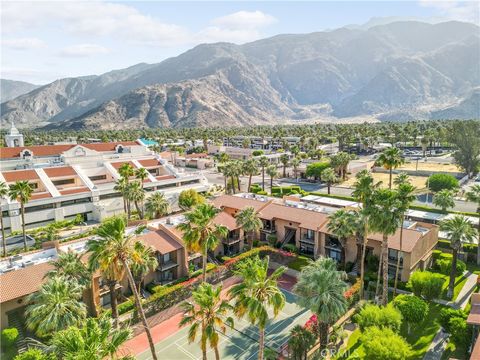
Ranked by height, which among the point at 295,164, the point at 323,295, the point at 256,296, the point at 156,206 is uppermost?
the point at 256,296

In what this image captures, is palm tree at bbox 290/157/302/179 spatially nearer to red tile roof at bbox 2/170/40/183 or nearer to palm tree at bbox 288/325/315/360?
red tile roof at bbox 2/170/40/183

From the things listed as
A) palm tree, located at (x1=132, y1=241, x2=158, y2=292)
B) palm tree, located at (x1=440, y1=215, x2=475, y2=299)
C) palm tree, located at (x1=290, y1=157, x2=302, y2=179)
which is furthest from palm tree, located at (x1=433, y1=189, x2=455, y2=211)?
palm tree, located at (x1=132, y1=241, x2=158, y2=292)

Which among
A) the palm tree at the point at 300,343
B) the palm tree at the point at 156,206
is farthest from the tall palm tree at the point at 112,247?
the palm tree at the point at 156,206

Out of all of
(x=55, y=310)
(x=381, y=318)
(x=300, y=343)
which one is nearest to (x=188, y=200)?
(x=300, y=343)

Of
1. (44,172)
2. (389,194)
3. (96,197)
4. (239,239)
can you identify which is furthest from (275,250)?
(44,172)

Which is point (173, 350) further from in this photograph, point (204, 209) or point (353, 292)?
point (353, 292)

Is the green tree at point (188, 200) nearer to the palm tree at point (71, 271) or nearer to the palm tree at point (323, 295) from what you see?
the palm tree at point (71, 271)

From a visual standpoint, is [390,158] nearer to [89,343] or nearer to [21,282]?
[89,343]
